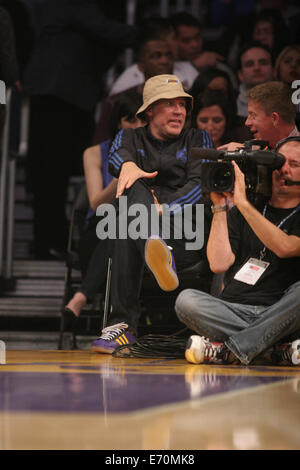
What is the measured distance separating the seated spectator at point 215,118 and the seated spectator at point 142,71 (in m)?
0.66

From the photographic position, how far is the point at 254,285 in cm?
238

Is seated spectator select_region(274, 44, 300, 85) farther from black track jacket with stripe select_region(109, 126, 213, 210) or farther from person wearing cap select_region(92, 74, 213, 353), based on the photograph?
black track jacket with stripe select_region(109, 126, 213, 210)

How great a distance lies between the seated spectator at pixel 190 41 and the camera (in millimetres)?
4145

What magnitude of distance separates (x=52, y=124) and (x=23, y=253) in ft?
2.66

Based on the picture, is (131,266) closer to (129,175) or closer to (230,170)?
(129,175)

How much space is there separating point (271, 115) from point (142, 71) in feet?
4.36

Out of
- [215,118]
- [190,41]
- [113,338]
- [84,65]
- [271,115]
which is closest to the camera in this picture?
[113,338]

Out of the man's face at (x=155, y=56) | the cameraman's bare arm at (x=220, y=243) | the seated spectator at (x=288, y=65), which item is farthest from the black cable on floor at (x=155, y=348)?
the man's face at (x=155, y=56)

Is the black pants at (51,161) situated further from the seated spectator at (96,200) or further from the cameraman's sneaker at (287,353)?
the cameraman's sneaker at (287,353)

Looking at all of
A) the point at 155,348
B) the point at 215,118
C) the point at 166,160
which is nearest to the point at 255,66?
the point at 215,118

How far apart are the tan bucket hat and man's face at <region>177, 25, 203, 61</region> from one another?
4.26 feet

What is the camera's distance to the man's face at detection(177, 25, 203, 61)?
4.19 m

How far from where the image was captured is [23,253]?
13.8 ft
